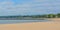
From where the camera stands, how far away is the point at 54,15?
59531mm

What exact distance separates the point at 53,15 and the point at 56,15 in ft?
4.86

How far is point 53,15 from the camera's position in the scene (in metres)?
60.0

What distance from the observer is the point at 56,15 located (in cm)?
6022

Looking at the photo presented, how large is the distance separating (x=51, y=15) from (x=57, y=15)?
10.6ft

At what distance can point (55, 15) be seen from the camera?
60188mm

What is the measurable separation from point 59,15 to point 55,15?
1934 mm

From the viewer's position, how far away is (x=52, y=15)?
2363 inches

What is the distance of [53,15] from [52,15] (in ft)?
1.54

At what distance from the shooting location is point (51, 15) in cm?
5962

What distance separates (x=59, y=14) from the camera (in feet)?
196

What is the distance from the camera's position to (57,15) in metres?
60.7

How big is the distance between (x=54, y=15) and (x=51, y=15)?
4.58 ft

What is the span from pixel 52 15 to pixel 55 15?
57.5 inches

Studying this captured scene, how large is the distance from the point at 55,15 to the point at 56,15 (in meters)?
0.48
